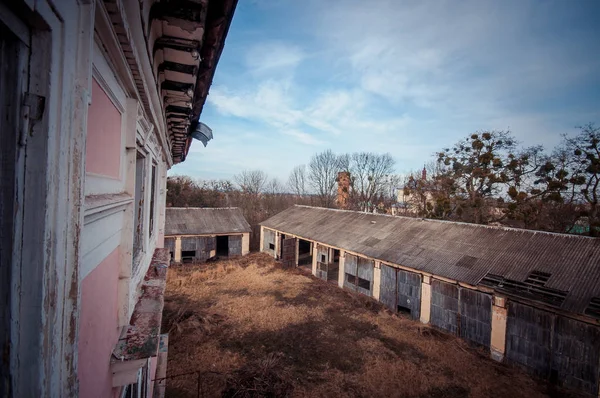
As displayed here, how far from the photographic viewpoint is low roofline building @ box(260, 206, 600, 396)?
8477 mm

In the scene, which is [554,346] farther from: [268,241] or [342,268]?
[268,241]

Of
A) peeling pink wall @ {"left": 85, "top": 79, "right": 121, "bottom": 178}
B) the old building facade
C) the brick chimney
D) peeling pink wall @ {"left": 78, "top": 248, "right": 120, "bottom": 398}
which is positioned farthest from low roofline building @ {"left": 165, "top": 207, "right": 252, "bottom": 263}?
the old building facade

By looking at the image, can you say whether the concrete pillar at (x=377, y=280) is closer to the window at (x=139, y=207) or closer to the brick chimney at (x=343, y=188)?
the window at (x=139, y=207)

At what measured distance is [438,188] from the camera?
2420cm

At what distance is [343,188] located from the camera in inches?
1545

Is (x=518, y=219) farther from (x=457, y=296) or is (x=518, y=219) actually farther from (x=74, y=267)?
(x=74, y=267)

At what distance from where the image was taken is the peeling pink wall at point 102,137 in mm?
1421

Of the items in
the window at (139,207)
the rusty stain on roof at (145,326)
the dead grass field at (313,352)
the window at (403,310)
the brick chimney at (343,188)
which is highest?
the brick chimney at (343,188)

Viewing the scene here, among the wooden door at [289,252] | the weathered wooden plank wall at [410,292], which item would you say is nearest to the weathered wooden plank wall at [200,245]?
the wooden door at [289,252]

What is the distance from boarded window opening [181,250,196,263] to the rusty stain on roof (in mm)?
18506

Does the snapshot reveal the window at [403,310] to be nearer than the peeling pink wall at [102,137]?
Result: No

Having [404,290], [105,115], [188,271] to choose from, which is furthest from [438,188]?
[105,115]

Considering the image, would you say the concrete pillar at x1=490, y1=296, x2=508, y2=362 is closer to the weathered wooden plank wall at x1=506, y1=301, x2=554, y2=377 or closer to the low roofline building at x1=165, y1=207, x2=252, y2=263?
the weathered wooden plank wall at x1=506, y1=301, x2=554, y2=377

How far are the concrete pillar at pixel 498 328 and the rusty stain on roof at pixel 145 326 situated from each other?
35.3 ft
